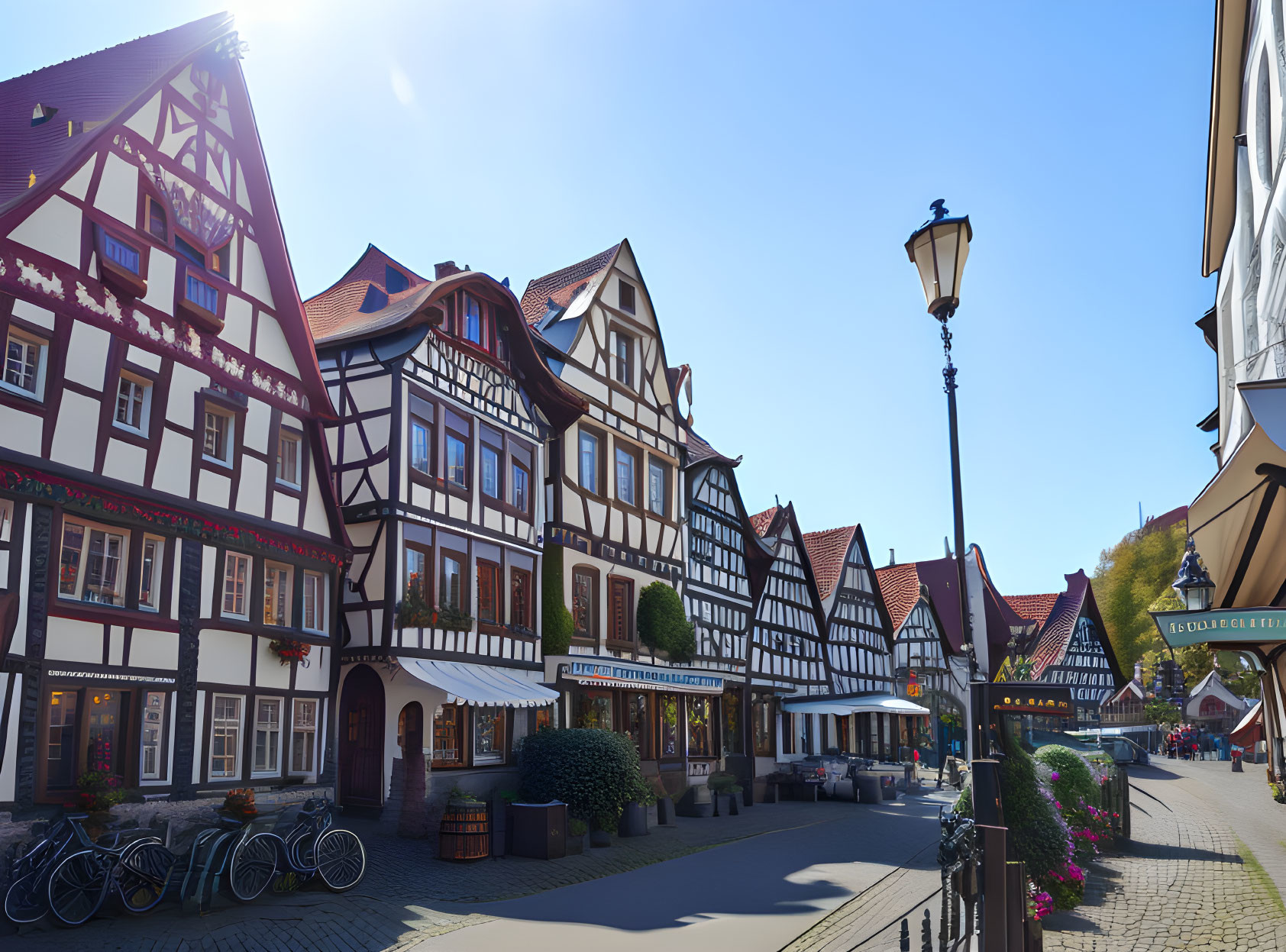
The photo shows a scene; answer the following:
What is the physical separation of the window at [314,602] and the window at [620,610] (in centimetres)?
830

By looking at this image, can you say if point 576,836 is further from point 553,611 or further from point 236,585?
point 236,585

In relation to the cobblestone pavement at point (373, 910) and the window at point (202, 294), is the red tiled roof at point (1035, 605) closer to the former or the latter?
the cobblestone pavement at point (373, 910)

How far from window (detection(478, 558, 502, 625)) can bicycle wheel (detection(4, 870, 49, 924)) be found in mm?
9780

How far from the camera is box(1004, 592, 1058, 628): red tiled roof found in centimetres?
6309

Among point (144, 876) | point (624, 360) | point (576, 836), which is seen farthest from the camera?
point (624, 360)

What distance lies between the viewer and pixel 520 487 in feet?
71.5

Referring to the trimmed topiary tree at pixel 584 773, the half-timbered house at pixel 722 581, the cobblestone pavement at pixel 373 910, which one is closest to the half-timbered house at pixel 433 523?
the trimmed topiary tree at pixel 584 773

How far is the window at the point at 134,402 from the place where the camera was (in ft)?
44.7

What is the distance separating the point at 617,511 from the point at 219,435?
11.0 m

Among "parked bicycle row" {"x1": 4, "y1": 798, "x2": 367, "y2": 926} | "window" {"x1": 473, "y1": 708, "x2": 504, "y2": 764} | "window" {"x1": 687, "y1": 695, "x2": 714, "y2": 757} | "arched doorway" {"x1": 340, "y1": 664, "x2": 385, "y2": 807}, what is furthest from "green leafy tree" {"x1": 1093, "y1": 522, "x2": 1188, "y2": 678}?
"parked bicycle row" {"x1": 4, "y1": 798, "x2": 367, "y2": 926}

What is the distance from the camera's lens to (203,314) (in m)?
14.8

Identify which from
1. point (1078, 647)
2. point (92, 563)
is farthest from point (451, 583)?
point (1078, 647)

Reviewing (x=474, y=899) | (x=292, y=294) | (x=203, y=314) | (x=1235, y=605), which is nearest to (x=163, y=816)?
(x=474, y=899)

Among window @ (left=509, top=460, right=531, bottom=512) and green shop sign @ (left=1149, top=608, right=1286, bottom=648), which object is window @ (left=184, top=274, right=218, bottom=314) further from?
green shop sign @ (left=1149, top=608, right=1286, bottom=648)
